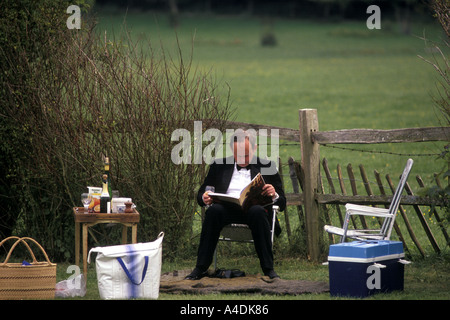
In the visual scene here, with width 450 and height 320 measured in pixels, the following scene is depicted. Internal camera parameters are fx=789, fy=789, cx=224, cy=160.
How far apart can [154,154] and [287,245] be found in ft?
5.35

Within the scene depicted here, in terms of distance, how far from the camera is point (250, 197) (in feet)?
22.5

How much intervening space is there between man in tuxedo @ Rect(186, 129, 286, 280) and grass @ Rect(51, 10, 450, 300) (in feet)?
1.70

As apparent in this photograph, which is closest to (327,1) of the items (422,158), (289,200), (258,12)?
(258,12)

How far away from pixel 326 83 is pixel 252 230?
77.0 ft

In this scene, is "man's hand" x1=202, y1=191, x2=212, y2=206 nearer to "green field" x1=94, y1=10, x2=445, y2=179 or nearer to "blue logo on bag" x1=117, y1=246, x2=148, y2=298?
"blue logo on bag" x1=117, y1=246, x2=148, y2=298

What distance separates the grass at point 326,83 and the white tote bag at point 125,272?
25 cm

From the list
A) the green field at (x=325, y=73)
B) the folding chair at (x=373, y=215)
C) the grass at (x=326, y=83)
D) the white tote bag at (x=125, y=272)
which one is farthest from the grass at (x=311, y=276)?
the green field at (x=325, y=73)

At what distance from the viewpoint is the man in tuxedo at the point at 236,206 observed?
6773 mm

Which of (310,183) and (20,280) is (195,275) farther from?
(310,183)

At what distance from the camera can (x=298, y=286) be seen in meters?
6.38

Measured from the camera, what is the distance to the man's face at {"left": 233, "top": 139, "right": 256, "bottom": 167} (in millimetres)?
7113

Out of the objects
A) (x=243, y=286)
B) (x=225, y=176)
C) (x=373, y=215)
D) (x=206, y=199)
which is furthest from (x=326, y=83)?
(x=243, y=286)

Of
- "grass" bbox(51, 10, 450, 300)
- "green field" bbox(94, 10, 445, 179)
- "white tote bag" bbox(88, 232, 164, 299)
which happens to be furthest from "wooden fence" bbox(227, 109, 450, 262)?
"white tote bag" bbox(88, 232, 164, 299)

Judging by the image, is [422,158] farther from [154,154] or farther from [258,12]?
[258,12]
